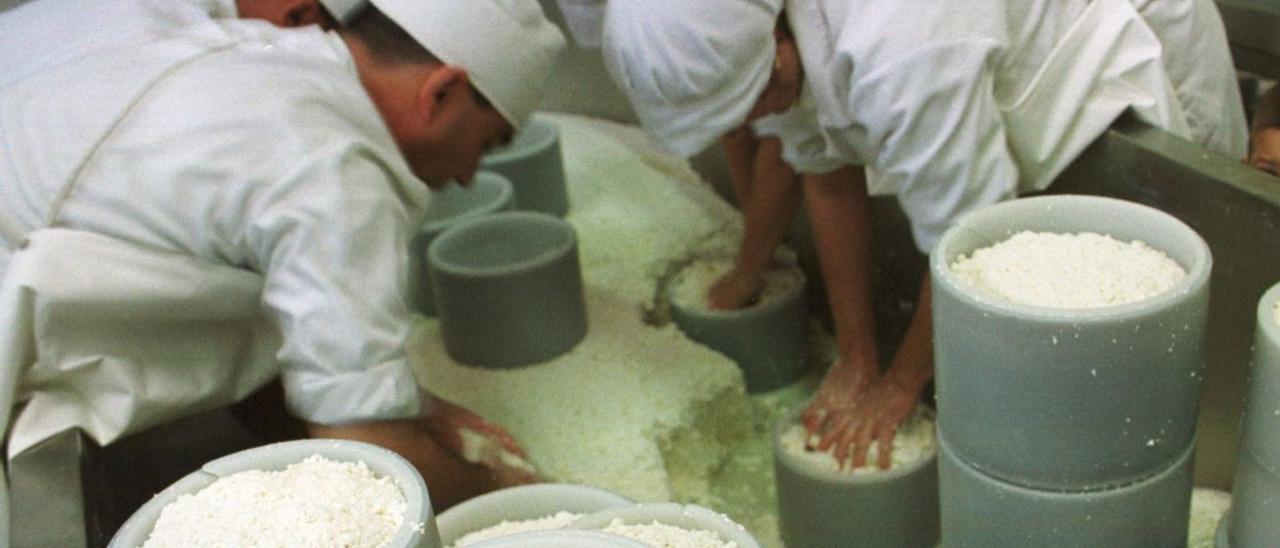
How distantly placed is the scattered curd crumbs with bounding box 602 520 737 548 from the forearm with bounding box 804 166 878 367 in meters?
1.16

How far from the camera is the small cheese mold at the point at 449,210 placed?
9.52ft

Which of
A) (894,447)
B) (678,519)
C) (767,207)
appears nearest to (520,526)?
(678,519)

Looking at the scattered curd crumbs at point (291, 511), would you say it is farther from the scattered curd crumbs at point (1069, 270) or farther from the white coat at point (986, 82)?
the white coat at point (986, 82)

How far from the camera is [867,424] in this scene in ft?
7.32

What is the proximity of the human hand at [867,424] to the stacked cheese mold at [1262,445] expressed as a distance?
104 cm

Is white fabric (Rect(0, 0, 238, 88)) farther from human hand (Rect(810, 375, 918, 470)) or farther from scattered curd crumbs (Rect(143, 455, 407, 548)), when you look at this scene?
human hand (Rect(810, 375, 918, 470))

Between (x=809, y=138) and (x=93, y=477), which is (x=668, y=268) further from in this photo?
(x=93, y=477)

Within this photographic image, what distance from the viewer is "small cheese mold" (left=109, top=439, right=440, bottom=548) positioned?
1022 mm

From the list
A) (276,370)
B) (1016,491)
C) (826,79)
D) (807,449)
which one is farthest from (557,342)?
(1016,491)

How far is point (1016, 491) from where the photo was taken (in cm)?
117

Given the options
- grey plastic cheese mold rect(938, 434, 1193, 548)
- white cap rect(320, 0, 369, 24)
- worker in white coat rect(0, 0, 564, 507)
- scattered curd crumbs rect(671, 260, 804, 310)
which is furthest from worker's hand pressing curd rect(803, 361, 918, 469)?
white cap rect(320, 0, 369, 24)

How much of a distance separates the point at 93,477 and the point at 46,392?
135 mm

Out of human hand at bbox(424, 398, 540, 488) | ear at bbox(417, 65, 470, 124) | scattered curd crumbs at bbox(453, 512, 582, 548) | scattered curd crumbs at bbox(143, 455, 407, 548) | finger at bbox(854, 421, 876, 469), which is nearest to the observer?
scattered curd crumbs at bbox(143, 455, 407, 548)

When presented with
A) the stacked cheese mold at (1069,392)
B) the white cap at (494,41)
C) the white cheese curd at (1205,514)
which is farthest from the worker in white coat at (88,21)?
the white cheese curd at (1205,514)
